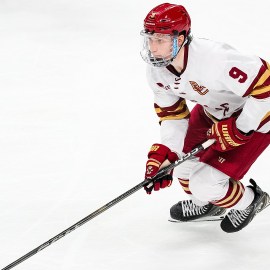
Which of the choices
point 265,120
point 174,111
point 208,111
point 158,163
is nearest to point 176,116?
point 174,111

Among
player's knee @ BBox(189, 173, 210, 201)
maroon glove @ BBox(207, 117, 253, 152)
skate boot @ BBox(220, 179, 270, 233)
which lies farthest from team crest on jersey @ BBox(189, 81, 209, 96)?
skate boot @ BBox(220, 179, 270, 233)

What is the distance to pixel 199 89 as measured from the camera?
3215mm

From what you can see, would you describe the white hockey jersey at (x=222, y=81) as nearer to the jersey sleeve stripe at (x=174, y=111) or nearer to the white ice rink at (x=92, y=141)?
the jersey sleeve stripe at (x=174, y=111)

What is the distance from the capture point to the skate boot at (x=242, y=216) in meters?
3.35

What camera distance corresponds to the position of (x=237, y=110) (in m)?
3.33

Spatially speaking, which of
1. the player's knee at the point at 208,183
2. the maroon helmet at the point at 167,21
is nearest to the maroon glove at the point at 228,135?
the player's knee at the point at 208,183

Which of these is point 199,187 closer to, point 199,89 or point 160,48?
point 199,89

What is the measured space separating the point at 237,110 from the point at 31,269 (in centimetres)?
115

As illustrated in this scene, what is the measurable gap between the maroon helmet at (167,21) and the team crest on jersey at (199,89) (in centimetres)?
26

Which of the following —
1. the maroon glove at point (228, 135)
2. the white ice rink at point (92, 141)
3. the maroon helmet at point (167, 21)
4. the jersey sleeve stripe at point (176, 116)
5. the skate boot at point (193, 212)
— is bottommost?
the skate boot at point (193, 212)

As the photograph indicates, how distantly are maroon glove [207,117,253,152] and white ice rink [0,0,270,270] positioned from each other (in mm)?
464

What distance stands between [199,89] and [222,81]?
0.13 metres

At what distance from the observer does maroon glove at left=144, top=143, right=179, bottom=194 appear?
3201 millimetres

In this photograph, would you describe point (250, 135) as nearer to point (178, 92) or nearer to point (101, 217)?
point (178, 92)
